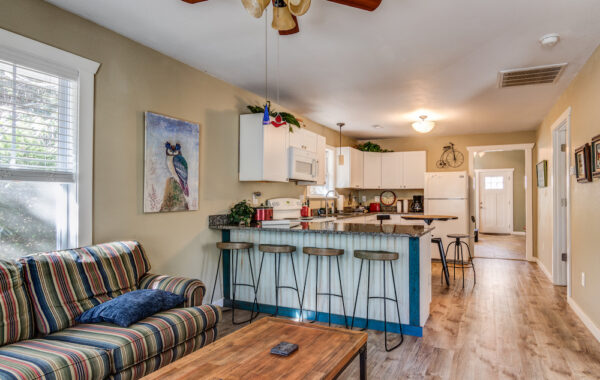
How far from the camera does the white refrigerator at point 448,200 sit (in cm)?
677

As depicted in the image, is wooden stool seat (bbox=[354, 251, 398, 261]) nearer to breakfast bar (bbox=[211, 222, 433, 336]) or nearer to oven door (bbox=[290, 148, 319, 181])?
breakfast bar (bbox=[211, 222, 433, 336])

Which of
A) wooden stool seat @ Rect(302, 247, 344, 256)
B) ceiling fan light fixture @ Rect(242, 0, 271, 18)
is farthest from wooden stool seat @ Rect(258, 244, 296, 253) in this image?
ceiling fan light fixture @ Rect(242, 0, 271, 18)

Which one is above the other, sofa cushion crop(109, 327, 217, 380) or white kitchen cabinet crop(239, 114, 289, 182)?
white kitchen cabinet crop(239, 114, 289, 182)

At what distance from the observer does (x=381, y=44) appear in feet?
10.1

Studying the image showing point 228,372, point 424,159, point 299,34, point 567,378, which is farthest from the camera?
point 424,159

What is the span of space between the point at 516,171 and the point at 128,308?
12.1m

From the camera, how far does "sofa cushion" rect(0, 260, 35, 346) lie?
1920 millimetres

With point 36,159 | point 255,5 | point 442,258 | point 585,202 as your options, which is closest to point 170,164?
point 36,159

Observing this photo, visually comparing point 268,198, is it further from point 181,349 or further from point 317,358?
point 317,358

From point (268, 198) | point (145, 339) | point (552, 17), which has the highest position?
point (552, 17)

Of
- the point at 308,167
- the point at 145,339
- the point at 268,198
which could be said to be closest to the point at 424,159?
the point at 308,167

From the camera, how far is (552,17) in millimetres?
2617

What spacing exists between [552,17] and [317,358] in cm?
277

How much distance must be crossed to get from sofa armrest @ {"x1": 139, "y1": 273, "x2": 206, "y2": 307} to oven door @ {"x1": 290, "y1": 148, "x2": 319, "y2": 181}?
2.30 metres
